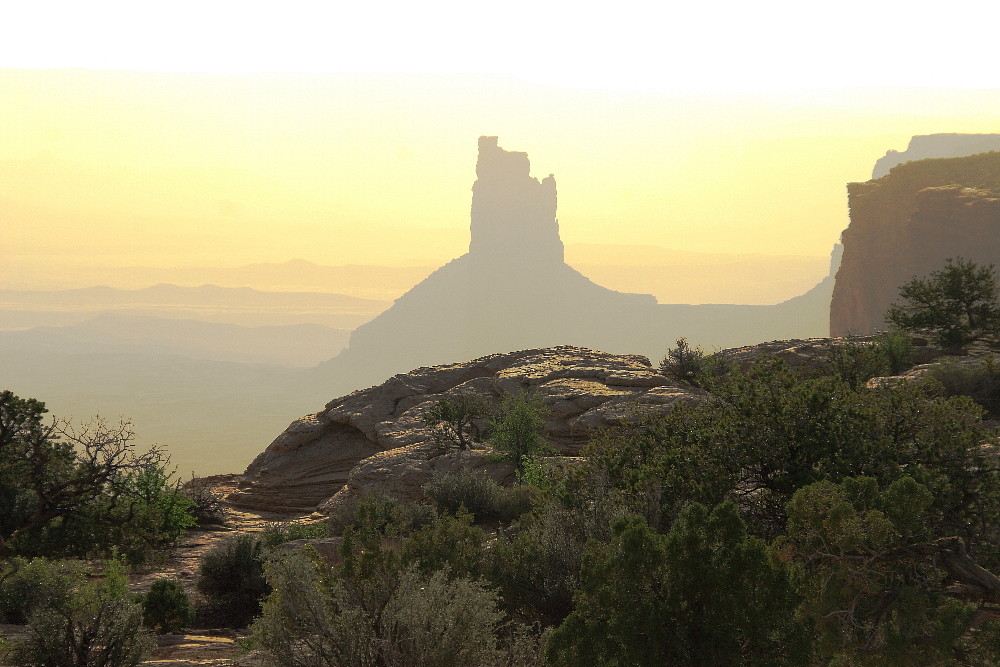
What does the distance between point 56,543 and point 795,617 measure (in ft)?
55.4

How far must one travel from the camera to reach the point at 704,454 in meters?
14.0

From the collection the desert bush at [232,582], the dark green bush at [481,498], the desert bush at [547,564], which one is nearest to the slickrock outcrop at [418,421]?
the dark green bush at [481,498]

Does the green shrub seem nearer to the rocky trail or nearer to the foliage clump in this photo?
the rocky trail

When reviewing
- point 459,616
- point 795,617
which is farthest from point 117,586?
point 795,617

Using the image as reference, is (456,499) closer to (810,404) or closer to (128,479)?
(128,479)

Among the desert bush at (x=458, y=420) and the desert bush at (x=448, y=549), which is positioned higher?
the desert bush at (x=448, y=549)

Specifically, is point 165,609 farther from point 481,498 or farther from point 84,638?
point 481,498

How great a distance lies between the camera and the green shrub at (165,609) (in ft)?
54.5

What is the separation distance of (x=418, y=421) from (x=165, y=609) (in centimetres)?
1902

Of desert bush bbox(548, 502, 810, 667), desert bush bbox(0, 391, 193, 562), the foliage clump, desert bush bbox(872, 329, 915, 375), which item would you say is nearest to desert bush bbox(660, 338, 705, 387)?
desert bush bbox(872, 329, 915, 375)

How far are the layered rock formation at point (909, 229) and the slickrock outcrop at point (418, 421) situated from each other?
53.4 metres

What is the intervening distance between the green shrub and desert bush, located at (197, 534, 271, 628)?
7.06 feet

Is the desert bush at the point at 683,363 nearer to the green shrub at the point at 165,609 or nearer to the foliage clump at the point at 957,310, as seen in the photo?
the foliage clump at the point at 957,310

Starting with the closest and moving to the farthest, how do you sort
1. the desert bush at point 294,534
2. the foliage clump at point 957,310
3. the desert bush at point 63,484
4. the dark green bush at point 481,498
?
the desert bush at point 63,484, the desert bush at point 294,534, the dark green bush at point 481,498, the foliage clump at point 957,310
